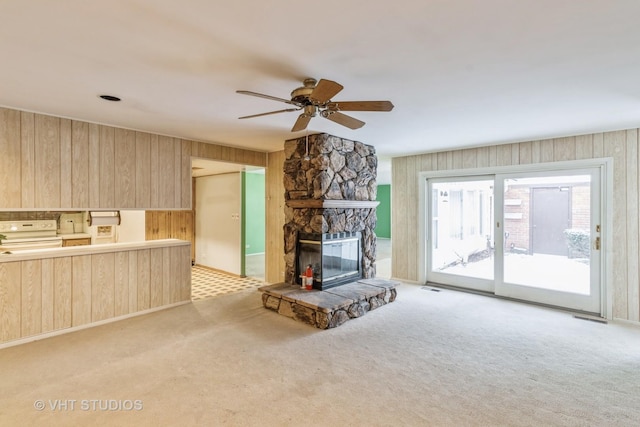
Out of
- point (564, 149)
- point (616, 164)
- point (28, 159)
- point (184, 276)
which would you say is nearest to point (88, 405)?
point (184, 276)

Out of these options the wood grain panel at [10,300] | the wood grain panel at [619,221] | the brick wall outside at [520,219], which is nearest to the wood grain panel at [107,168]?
the wood grain panel at [10,300]

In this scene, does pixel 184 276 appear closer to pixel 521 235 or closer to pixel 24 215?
pixel 24 215

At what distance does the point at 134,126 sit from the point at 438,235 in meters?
5.12

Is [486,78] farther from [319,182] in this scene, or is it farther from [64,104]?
[64,104]

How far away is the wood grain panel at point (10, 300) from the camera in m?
3.09

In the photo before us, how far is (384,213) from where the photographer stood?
1248 centimetres

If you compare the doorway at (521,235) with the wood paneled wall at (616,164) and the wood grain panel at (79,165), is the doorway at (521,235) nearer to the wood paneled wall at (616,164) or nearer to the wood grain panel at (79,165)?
the wood paneled wall at (616,164)

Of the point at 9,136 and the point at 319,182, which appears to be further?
the point at 319,182

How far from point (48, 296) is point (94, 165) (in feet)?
5.10

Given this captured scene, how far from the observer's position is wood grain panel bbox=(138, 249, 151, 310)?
407 cm

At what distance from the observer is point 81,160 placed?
3.61 metres

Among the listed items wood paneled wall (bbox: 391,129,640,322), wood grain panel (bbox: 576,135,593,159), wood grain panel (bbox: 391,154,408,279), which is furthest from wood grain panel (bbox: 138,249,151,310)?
wood grain panel (bbox: 576,135,593,159)

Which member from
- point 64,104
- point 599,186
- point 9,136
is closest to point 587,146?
point 599,186

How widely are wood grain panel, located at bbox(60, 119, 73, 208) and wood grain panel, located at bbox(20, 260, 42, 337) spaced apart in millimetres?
726
